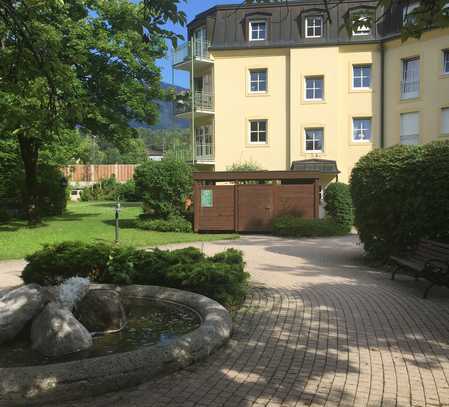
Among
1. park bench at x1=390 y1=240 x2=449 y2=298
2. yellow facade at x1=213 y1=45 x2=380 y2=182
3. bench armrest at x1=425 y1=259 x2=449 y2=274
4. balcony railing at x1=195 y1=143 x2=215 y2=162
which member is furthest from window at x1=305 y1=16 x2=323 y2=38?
bench armrest at x1=425 y1=259 x2=449 y2=274

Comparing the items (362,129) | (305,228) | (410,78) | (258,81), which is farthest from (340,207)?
(258,81)

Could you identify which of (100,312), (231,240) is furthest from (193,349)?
(231,240)

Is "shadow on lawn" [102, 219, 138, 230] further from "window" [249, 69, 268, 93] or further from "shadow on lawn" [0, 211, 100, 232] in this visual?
"window" [249, 69, 268, 93]

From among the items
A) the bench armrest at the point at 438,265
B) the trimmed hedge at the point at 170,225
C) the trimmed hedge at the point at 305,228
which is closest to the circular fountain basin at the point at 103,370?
the bench armrest at the point at 438,265

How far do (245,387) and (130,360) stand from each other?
1019 millimetres

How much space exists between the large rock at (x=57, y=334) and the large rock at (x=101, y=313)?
1.75ft

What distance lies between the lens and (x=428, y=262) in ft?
29.2

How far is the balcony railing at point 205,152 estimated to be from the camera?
36.1 meters

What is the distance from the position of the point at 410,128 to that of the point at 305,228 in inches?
613

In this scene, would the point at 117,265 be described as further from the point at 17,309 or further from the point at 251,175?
the point at 251,175

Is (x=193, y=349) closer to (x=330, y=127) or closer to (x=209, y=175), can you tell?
(x=209, y=175)

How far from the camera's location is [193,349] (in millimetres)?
5293

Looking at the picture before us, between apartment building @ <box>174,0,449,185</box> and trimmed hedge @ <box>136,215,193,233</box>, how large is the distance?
12795 mm

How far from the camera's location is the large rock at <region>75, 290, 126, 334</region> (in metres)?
6.50
